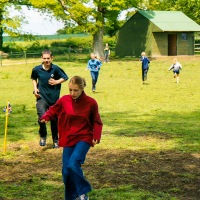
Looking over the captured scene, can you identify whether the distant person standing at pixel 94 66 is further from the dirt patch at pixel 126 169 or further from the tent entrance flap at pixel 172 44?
the tent entrance flap at pixel 172 44

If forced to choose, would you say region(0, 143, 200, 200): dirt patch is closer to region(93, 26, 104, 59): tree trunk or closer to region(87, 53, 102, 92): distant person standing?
region(87, 53, 102, 92): distant person standing

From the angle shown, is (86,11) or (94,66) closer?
(94,66)

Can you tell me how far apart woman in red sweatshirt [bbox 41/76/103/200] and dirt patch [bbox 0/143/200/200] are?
1113 millimetres

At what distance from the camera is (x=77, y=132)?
25.8 ft

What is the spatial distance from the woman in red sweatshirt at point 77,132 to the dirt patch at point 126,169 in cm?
111

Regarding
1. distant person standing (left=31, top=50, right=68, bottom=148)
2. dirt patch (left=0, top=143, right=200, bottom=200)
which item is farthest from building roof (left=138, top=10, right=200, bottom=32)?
dirt patch (left=0, top=143, right=200, bottom=200)

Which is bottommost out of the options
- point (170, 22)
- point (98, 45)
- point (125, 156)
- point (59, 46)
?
point (125, 156)

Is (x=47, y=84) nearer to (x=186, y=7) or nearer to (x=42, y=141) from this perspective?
(x=42, y=141)

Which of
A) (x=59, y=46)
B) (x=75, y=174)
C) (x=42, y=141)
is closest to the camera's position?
(x=75, y=174)

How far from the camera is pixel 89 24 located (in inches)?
2243

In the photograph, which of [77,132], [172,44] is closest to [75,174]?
[77,132]

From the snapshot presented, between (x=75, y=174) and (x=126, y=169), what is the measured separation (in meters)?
2.53

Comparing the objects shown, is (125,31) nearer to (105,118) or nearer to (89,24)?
(89,24)

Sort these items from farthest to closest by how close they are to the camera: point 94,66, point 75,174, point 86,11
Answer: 1. point 86,11
2. point 94,66
3. point 75,174
